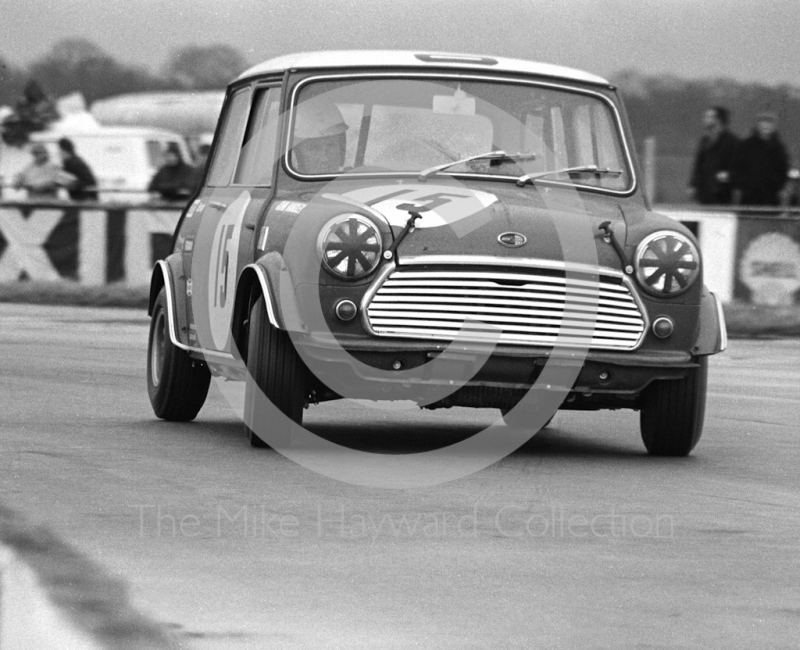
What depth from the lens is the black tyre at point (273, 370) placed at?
7199 millimetres

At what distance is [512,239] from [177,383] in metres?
2.39

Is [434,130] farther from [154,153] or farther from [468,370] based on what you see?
[154,153]

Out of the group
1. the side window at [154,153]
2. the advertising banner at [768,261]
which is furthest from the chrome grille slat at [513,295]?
the side window at [154,153]

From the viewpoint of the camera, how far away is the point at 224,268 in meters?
8.19

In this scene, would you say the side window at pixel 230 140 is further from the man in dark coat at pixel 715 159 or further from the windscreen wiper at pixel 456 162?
the man in dark coat at pixel 715 159

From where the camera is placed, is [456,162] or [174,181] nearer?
[456,162]

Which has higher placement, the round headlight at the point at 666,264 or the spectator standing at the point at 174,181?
the round headlight at the point at 666,264

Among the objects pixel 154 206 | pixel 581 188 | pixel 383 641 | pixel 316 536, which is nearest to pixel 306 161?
pixel 581 188

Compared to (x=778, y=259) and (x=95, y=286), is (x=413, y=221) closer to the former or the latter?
(x=778, y=259)

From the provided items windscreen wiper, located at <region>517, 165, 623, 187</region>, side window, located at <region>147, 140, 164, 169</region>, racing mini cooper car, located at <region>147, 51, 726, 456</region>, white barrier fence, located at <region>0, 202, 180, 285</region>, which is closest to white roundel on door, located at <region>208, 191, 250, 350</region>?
racing mini cooper car, located at <region>147, 51, 726, 456</region>

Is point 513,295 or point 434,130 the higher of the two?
point 434,130

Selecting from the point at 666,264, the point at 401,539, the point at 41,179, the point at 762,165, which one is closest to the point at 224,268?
the point at 666,264

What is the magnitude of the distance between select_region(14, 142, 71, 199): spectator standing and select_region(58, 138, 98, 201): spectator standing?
16 cm

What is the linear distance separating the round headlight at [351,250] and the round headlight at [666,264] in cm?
113
